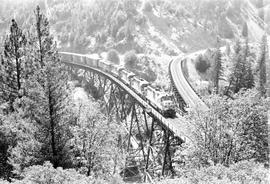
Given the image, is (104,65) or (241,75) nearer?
(104,65)

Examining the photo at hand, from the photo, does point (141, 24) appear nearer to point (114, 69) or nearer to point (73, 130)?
point (114, 69)

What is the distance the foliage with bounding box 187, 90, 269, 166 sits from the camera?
20.5 metres

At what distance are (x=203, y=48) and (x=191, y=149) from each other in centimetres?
9142

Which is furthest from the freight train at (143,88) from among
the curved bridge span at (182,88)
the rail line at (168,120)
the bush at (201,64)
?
the bush at (201,64)

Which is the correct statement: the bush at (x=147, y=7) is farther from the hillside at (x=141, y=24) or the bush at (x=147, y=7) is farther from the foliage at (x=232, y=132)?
the foliage at (x=232, y=132)

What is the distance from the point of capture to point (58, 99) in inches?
802

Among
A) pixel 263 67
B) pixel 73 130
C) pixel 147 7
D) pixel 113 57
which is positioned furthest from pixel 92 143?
pixel 147 7

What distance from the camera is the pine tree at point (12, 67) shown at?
2592 centimetres

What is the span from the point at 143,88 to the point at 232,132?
2312 cm

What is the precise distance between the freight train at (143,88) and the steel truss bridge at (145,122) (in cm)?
63

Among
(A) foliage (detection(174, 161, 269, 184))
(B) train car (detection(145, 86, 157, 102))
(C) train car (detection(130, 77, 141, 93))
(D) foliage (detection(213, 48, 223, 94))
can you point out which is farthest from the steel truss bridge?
(A) foliage (detection(174, 161, 269, 184))

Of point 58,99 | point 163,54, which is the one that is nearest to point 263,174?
point 58,99

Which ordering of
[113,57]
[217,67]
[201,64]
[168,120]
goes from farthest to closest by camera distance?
[201,64] < [113,57] < [217,67] < [168,120]

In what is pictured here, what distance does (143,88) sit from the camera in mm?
42688
